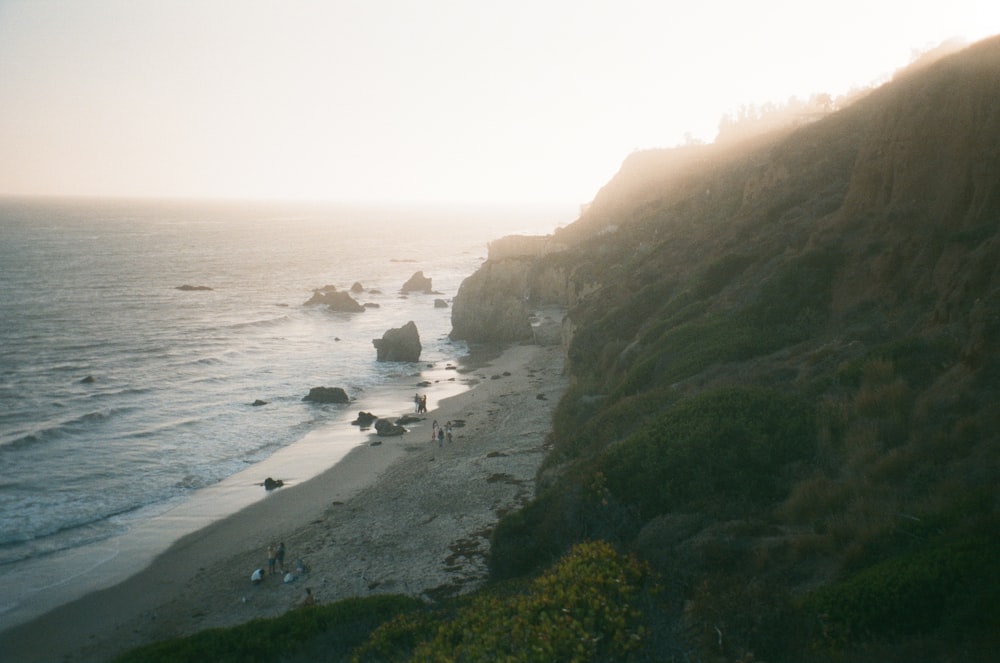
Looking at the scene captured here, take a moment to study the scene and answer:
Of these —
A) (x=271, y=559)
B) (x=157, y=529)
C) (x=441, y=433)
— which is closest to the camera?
(x=271, y=559)

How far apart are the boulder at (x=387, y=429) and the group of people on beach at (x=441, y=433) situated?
1.94 meters

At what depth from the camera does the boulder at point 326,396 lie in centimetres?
4525

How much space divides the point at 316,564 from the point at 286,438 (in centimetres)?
1700

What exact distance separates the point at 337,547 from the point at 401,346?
35.0 metres

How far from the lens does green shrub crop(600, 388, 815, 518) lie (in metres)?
14.9

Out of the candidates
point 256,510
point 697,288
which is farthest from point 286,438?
point 697,288

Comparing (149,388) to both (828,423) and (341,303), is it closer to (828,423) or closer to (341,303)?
(341,303)

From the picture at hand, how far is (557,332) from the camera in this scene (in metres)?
63.2

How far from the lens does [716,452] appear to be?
15.8m

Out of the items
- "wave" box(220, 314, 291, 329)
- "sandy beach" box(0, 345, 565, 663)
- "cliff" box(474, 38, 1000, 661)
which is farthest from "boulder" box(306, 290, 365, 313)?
"cliff" box(474, 38, 1000, 661)

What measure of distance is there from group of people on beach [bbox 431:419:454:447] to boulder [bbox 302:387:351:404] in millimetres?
10380

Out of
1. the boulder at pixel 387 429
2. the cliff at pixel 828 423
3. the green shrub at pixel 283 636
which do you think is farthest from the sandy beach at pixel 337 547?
the green shrub at pixel 283 636

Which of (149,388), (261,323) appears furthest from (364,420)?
(261,323)

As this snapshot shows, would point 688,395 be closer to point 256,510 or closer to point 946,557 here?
point 946,557
